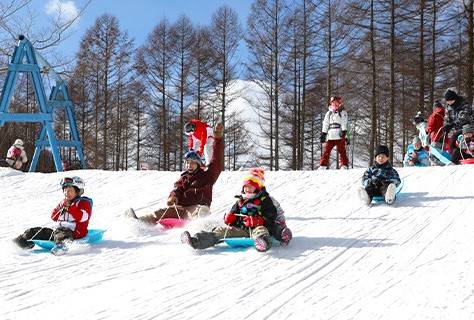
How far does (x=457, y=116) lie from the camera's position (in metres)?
10.7

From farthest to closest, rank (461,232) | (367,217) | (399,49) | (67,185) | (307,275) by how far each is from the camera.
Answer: (399,49) → (367,217) → (67,185) → (461,232) → (307,275)

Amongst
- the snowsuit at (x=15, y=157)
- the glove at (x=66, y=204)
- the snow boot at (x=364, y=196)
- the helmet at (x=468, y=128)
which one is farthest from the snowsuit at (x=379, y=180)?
the snowsuit at (x=15, y=157)

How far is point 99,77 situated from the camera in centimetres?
2398

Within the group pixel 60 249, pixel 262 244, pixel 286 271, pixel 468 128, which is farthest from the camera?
pixel 468 128

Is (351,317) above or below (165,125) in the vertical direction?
below

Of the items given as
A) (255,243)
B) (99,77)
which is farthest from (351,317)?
(99,77)

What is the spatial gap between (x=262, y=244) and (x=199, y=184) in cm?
248

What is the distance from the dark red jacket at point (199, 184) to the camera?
6938 mm

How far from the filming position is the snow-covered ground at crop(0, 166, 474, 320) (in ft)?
10.7

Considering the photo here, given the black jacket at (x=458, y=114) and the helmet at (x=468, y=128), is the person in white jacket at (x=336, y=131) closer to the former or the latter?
the black jacket at (x=458, y=114)

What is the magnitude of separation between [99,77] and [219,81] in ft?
21.3

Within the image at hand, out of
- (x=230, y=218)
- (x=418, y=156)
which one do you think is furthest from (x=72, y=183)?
(x=418, y=156)

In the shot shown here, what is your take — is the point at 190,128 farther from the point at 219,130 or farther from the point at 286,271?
the point at 286,271

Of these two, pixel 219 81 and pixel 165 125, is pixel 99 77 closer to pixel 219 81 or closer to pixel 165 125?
pixel 165 125
